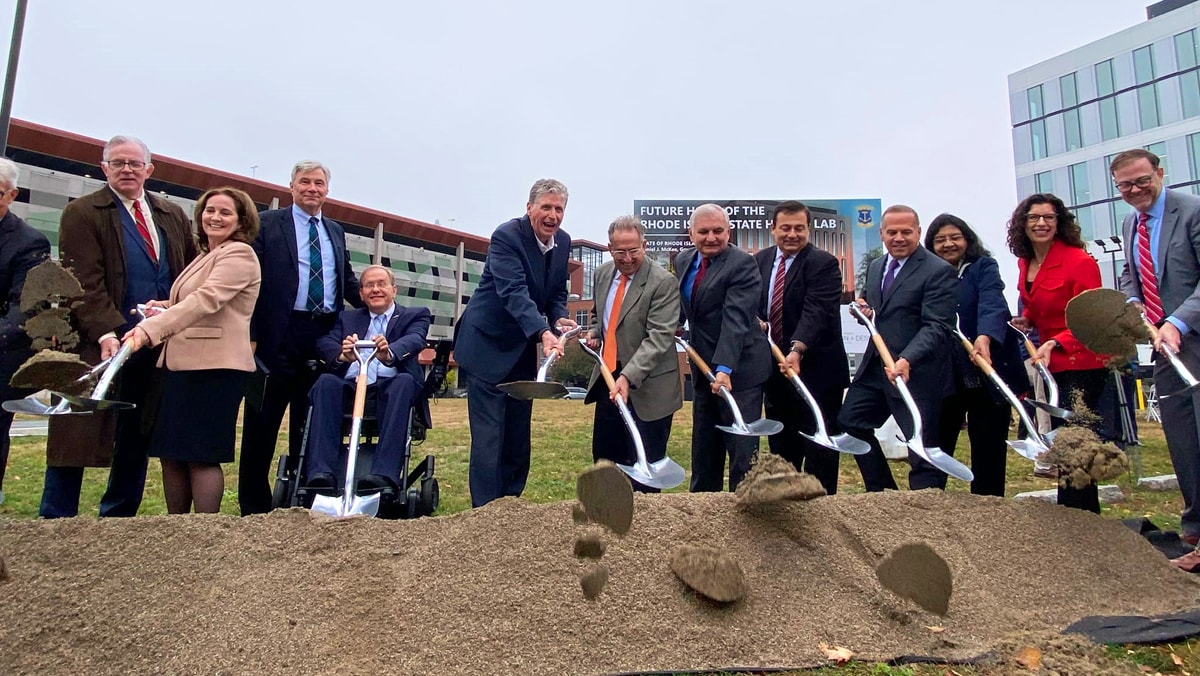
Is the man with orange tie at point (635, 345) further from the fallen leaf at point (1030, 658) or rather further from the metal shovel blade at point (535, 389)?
the fallen leaf at point (1030, 658)

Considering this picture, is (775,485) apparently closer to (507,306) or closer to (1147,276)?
(507,306)

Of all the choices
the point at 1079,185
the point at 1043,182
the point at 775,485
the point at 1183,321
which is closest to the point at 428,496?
the point at 775,485

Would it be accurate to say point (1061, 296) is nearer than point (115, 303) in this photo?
No

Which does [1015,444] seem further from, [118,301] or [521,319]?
[118,301]

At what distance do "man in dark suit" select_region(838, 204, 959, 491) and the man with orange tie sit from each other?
984mm

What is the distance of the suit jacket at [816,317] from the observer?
147 inches

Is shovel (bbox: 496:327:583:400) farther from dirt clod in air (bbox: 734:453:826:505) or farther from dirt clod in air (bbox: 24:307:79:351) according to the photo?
dirt clod in air (bbox: 24:307:79:351)

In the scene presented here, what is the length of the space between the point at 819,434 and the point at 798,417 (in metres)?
0.44

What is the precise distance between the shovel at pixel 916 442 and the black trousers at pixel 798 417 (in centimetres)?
47

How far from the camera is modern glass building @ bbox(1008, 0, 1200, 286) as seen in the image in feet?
81.1

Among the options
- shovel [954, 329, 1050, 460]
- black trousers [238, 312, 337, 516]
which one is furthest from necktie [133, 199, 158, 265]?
shovel [954, 329, 1050, 460]

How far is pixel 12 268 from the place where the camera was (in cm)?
312

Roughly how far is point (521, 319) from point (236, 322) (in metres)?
1.24

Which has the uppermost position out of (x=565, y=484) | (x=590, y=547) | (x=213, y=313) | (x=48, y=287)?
(x=48, y=287)
